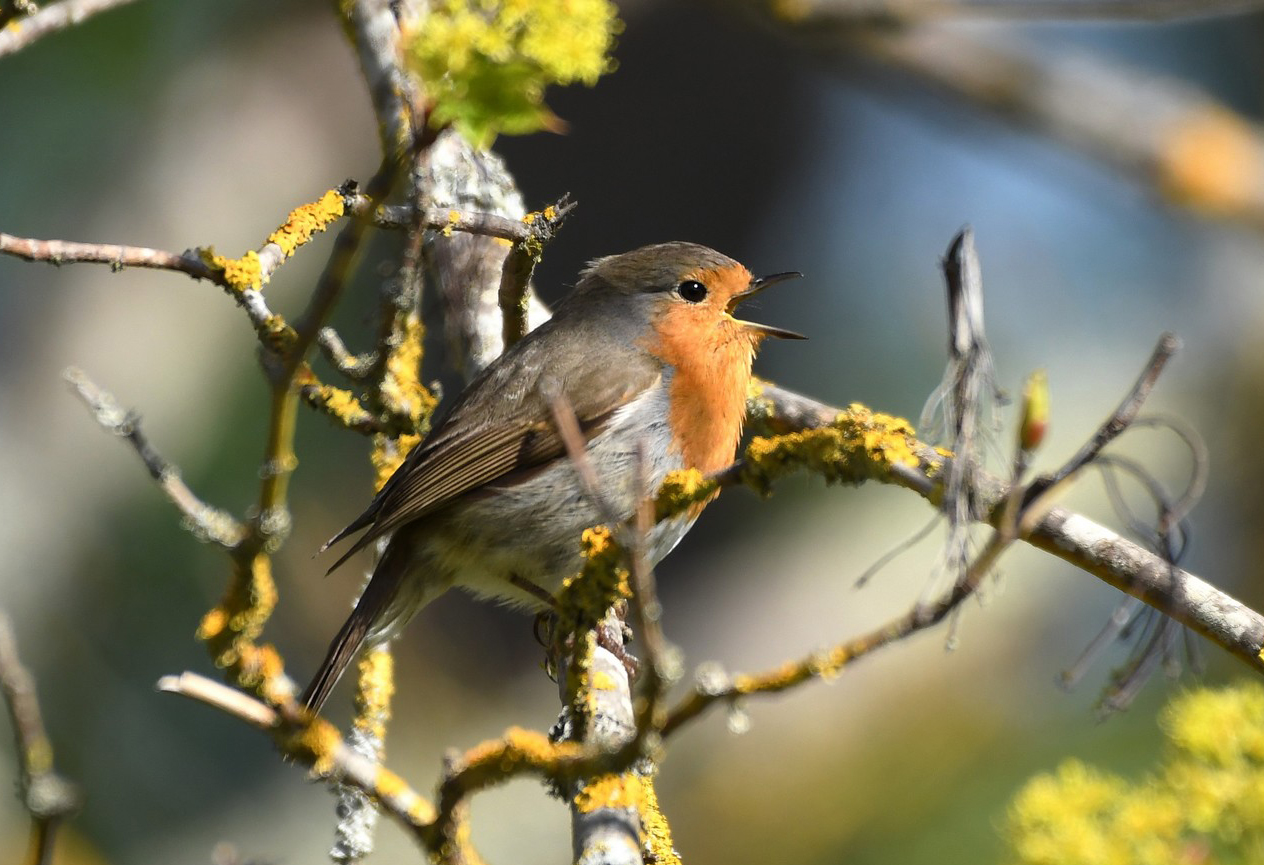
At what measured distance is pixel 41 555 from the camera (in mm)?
6344

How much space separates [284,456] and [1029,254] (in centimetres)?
677

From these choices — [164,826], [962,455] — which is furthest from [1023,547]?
[962,455]

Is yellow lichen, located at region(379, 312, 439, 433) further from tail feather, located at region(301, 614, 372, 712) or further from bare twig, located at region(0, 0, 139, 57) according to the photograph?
bare twig, located at region(0, 0, 139, 57)

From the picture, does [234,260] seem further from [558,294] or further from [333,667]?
[558,294]

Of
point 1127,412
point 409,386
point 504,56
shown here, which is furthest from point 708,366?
point 504,56

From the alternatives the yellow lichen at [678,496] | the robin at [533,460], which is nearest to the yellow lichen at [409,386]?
the robin at [533,460]

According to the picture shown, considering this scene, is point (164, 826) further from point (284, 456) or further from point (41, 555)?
point (284, 456)

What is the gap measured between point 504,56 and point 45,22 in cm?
120

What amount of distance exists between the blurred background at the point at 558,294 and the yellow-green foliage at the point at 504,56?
4.50m

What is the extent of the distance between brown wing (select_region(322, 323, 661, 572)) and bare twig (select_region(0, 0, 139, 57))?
143cm

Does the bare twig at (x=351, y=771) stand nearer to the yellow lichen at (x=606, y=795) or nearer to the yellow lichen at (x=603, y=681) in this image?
the yellow lichen at (x=606, y=795)

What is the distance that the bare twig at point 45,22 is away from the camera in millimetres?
1931

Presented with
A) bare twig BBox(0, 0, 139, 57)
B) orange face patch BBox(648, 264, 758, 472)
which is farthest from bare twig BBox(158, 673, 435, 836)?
orange face patch BBox(648, 264, 758, 472)

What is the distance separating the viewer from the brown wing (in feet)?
11.1
